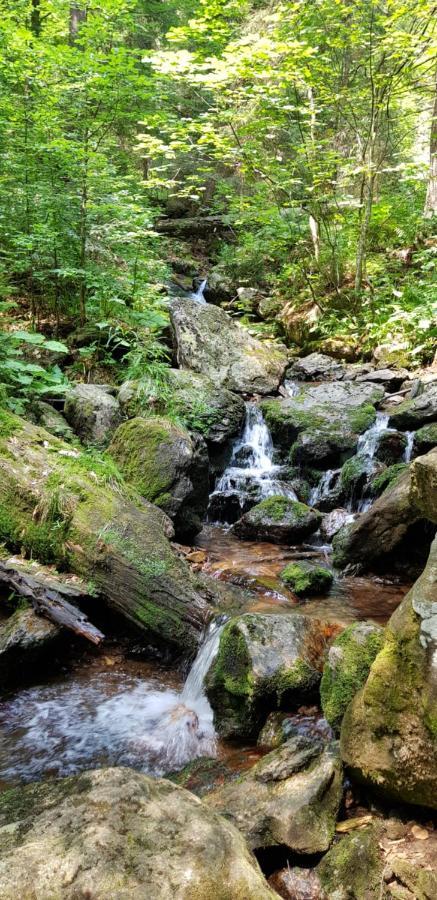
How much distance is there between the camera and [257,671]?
3.73 meters

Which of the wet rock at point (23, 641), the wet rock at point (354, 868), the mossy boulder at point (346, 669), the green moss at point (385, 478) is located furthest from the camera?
the green moss at point (385, 478)

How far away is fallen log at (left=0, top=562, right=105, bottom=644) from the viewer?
4242mm

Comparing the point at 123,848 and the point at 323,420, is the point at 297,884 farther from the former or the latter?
the point at 323,420

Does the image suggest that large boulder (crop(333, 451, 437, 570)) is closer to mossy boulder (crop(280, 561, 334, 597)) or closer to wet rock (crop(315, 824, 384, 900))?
mossy boulder (crop(280, 561, 334, 597))

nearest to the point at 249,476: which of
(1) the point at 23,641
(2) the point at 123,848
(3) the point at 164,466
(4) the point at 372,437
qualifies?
(4) the point at 372,437

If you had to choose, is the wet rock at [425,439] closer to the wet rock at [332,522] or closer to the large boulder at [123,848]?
the wet rock at [332,522]

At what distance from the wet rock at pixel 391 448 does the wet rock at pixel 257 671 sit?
4508 mm

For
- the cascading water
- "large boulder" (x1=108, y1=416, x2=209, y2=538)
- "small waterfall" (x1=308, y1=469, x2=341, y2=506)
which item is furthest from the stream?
"small waterfall" (x1=308, y1=469, x2=341, y2=506)

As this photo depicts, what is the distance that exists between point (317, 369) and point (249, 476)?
4.07 meters

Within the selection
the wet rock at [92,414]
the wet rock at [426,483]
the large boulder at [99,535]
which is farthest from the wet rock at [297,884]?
the wet rock at [92,414]

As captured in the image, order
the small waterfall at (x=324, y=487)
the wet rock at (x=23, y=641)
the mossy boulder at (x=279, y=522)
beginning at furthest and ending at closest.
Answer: the small waterfall at (x=324, y=487) < the mossy boulder at (x=279, y=522) < the wet rock at (x=23, y=641)

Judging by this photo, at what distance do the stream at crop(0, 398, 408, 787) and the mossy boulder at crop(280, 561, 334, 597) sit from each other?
0.28ft

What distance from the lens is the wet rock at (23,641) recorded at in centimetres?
400

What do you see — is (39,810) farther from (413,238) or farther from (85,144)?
(413,238)
